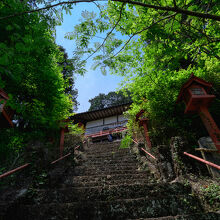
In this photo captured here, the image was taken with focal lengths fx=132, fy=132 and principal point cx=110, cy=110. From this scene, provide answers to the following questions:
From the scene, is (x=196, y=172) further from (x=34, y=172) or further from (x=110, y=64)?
(x=34, y=172)

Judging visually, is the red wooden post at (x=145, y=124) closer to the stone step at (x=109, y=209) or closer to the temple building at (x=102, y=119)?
the stone step at (x=109, y=209)

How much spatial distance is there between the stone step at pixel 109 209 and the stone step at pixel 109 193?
1.52 ft

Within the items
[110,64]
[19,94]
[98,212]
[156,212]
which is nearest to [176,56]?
[110,64]

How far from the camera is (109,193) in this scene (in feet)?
9.90

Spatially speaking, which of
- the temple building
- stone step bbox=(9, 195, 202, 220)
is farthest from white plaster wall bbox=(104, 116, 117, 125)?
stone step bbox=(9, 195, 202, 220)

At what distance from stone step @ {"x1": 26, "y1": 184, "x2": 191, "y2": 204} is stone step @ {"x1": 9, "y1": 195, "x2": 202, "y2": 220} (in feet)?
1.52

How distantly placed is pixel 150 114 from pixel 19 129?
18.0ft

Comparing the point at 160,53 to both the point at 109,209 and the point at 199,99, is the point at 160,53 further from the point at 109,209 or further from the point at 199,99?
the point at 109,209

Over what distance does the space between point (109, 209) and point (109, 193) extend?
785mm

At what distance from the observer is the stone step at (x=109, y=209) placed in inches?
85.4

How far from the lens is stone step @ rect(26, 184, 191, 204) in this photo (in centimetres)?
287

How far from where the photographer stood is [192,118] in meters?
4.80

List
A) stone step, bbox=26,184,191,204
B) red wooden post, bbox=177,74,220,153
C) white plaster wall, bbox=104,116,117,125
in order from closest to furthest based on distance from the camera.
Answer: stone step, bbox=26,184,191,204 → red wooden post, bbox=177,74,220,153 → white plaster wall, bbox=104,116,117,125

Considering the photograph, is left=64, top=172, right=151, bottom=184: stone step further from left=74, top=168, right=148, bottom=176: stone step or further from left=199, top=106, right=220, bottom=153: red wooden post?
left=199, top=106, right=220, bottom=153: red wooden post
